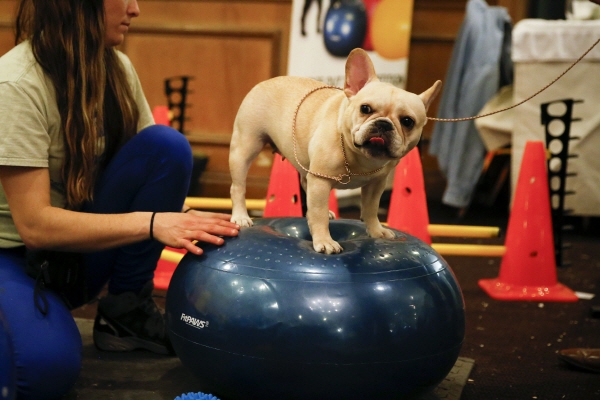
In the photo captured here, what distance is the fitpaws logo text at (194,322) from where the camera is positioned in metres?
1.33

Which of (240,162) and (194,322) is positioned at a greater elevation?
(240,162)

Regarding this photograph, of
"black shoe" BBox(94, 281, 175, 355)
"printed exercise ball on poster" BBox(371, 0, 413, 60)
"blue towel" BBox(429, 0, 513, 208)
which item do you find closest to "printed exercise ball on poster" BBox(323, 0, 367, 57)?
"printed exercise ball on poster" BBox(371, 0, 413, 60)

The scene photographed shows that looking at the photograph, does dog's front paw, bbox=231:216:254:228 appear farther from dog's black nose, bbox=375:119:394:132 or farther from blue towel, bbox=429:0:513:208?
blue towel, bbox=429:0:513:208

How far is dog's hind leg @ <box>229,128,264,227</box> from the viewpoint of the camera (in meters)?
1.56

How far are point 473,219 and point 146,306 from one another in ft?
7.69

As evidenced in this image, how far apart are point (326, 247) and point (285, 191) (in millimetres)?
1009

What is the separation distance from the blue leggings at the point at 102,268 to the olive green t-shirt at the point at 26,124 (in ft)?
0.39

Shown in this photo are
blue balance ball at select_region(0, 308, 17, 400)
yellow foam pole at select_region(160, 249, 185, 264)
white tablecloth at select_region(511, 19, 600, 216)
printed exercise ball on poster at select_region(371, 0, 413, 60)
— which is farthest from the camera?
printed exercise ball on poster at select_region(371, 0, 413, 60)

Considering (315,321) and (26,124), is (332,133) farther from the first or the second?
(26,124)

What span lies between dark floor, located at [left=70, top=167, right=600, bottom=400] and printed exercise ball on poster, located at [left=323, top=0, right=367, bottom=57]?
1165mm

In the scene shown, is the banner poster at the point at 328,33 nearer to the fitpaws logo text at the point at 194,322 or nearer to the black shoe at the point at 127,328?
the black shoe at the point at 127,328

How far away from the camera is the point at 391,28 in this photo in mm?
3561

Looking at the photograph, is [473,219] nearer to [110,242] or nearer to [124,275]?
[124,275]

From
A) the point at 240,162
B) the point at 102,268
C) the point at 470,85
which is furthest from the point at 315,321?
the point at 470,85
